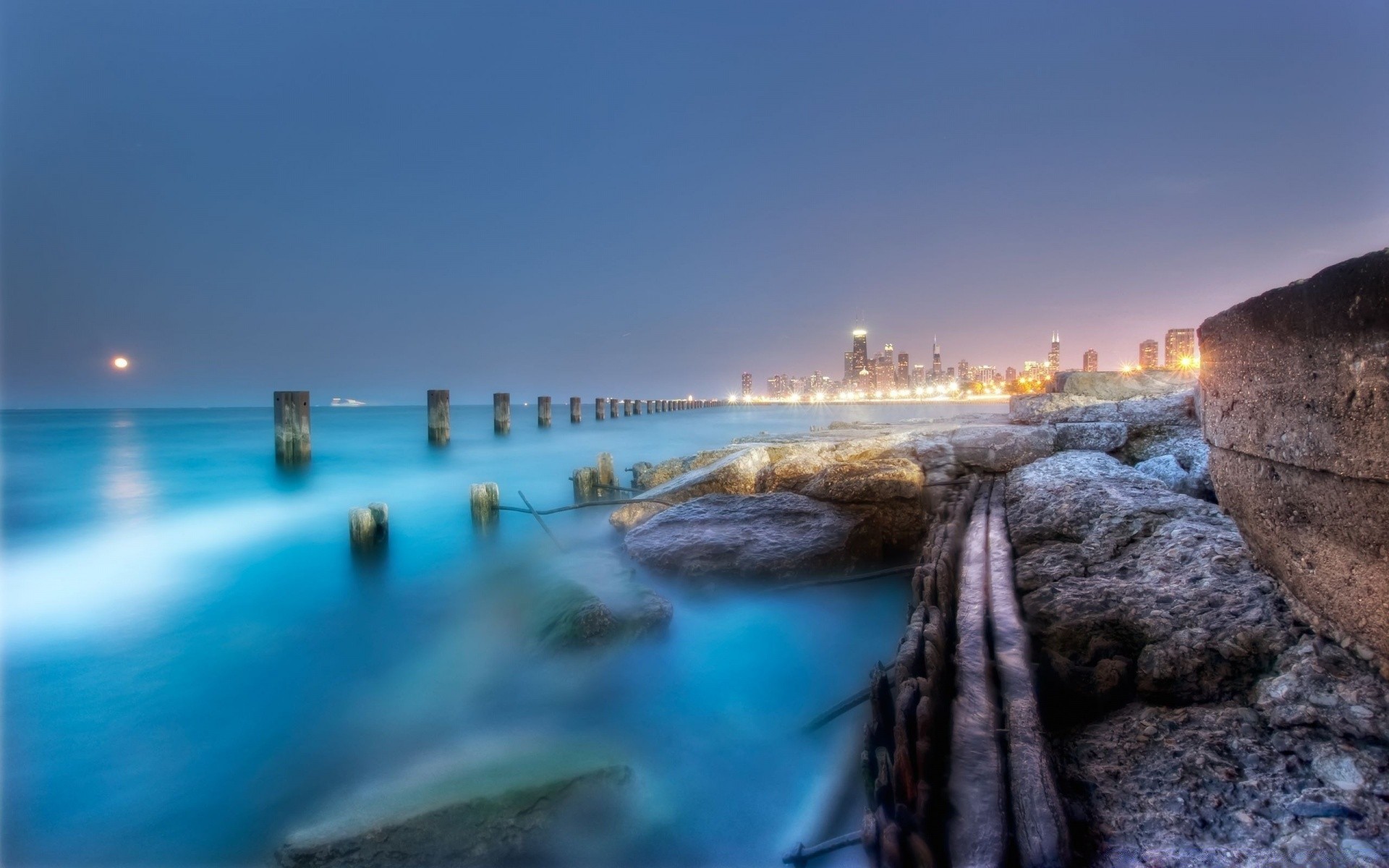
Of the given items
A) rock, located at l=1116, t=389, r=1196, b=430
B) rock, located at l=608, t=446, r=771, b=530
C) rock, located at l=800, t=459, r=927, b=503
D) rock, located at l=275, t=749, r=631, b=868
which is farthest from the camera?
rock, located at l=608, t=446, r=771, b=530

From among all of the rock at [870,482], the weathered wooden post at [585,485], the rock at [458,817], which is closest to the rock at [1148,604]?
the rock at [870,482]

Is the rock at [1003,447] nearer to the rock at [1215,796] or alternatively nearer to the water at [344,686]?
the water at [344,686]

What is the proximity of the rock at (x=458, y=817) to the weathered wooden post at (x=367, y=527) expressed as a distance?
5993mm

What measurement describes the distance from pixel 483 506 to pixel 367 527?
2312 millimetres

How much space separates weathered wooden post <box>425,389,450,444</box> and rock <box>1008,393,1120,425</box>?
21.8 m

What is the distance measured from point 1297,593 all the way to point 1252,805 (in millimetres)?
1175

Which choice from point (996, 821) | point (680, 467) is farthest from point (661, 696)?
point (680, 467)

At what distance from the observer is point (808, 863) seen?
126 inches

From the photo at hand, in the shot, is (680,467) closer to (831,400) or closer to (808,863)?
(808,863)

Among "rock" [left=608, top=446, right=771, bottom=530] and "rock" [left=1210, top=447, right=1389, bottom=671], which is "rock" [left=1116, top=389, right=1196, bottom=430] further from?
"rock" [left=1210, top=447, right=1389, bottom=671]

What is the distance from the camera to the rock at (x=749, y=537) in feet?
22.0

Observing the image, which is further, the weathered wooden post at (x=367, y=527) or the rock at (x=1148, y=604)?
the weathered wooden post at (x=367, y=527)

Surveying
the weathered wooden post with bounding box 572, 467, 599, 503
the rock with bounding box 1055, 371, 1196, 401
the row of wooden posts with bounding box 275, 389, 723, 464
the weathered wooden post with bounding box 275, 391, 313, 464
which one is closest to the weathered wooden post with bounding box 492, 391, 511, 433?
the row of wooden posts with bounding box 275, 389, 723, 464

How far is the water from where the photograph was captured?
379cm
